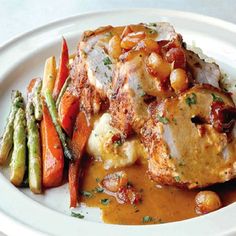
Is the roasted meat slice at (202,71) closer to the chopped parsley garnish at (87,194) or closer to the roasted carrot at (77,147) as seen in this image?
the roasted carrot at (77,147)

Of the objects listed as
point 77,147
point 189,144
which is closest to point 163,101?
point 189,144

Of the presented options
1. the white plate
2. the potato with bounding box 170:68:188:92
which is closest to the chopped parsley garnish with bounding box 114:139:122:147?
the white plate

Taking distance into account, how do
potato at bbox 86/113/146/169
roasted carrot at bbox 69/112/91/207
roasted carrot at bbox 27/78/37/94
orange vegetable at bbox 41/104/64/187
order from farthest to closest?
roasted carrot at bbox 27/78/37/94
potato at bbox 86/113/146/169
orange vegetable at bbox 41/104/64/187
roasted carrot at bbox 69/112/91/207

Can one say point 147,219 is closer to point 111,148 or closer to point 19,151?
point 111,148

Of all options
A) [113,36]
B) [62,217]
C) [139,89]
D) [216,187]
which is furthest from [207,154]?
[113,36]

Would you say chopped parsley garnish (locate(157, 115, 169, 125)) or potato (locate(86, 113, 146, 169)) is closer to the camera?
chopped parsley garnish (locate(157, 115, 169, 125))

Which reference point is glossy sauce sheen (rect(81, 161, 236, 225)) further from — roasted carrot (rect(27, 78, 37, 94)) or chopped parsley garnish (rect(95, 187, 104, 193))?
roasted carrot (rect(27, 78, 37, 94))

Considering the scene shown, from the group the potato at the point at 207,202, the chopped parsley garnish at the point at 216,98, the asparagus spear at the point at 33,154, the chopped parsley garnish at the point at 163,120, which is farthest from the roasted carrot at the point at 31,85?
the potato at the point at 207,202
